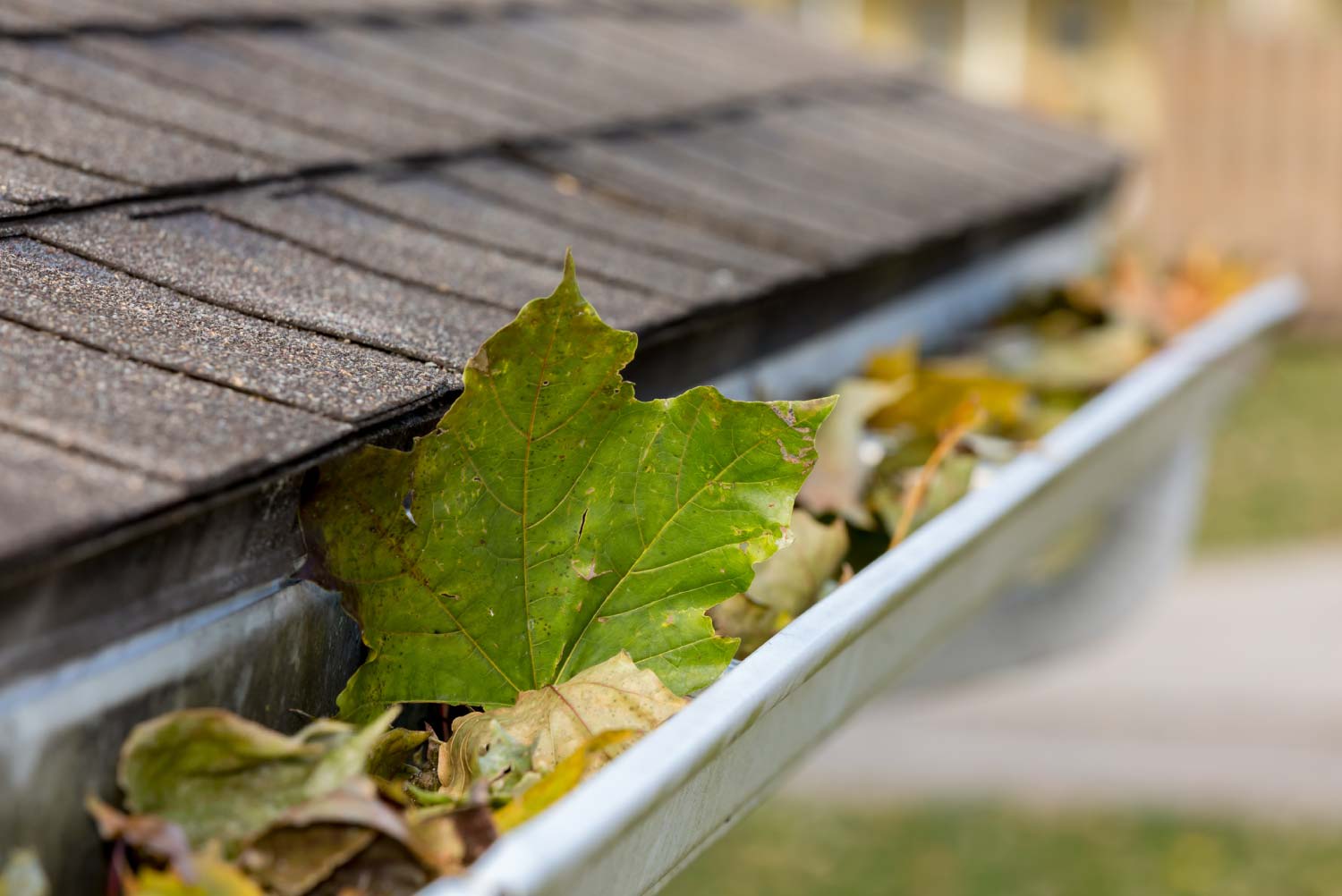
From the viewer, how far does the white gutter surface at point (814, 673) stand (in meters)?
0.72

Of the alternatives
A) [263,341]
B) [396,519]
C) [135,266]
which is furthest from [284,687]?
[135,266]

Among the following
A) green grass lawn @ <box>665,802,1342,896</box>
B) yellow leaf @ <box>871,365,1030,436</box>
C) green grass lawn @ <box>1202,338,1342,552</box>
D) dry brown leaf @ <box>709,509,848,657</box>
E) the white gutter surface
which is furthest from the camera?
green grass lawn @ <box>1202,338,1342,552</box>

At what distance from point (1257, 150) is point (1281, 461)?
11.9 feet

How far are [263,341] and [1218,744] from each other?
489 centimetres

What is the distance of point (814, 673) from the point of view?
106 cm

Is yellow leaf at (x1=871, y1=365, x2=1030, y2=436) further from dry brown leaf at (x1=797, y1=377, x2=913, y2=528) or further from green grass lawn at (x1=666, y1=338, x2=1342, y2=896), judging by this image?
green grass lawn at (x1=666, y1=338, x2=1342, y2=896)

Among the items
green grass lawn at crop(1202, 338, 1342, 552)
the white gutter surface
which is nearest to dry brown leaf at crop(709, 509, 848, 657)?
the white gutter surface

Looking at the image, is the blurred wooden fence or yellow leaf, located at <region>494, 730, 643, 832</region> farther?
the blurred wooden fence

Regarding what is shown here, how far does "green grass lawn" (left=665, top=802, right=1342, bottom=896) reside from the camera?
4.61 metres

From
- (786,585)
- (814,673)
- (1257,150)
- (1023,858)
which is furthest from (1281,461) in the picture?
(814,673)

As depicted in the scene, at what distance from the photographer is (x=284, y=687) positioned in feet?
3.10

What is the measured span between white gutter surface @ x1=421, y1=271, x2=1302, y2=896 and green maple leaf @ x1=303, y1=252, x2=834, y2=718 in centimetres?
8

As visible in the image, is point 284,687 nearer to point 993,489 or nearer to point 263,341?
point 263,341

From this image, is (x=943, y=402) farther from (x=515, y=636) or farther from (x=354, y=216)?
(x=515, y=636)
